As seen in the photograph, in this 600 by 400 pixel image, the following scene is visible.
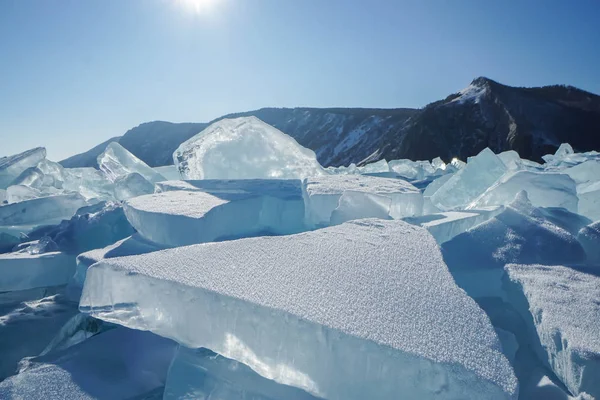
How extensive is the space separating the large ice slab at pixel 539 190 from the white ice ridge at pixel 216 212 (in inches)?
37.9

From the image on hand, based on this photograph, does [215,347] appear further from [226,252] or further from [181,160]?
[181,160]

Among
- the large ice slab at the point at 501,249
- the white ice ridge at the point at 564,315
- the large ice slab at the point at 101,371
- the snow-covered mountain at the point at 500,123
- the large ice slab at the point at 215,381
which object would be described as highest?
the snow-covered mountain at the point at 500,123

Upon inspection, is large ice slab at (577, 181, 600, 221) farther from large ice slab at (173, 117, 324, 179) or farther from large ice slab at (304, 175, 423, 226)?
large ice slab at (173, 117, 324, 179)

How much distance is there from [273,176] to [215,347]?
5.95 feet

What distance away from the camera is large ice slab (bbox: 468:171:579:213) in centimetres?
192

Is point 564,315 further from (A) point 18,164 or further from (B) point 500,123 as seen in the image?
(B) point 500,123

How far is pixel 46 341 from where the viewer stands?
1317 mm

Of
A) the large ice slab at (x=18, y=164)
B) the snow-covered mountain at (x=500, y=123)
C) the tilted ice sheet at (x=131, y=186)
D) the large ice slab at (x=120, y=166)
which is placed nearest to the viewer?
the tilted ice sheet at (x=131, y=186)

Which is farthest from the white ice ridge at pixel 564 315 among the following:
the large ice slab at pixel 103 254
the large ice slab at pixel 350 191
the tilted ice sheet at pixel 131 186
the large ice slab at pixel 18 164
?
the large ice slab at pixel 18 164

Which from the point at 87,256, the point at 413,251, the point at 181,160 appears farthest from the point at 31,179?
the point at 413,251

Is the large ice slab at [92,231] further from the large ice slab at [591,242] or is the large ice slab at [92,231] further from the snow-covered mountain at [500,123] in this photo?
the snow-covered mountain at [500,123]

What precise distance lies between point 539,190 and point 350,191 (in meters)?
1.03

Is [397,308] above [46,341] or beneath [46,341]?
above

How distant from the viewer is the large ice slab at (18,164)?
14.0ft
